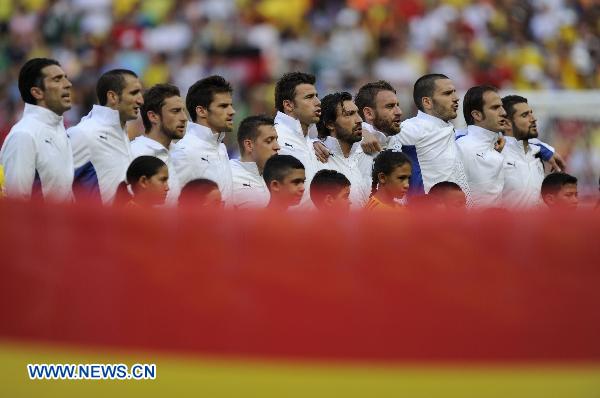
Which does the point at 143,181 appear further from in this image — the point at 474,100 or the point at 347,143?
the point at 474,100

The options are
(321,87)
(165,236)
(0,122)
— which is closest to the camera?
(165,236)

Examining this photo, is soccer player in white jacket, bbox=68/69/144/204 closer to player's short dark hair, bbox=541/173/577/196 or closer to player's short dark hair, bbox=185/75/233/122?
player's short dark hair, bbox=185/75/233/122

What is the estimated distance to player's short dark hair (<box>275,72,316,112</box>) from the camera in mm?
9047

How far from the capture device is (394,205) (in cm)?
791

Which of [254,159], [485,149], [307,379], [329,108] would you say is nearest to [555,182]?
[485,149]

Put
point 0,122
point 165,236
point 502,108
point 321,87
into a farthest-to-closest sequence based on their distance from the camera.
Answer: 1. point 321,87
2. point 0,122
3. point 502,108
4. point 165,236

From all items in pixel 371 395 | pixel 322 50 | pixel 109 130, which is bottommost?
pixel 371 395

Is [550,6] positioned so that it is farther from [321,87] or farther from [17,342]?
[17,342]

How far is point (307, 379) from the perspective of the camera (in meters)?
5.29

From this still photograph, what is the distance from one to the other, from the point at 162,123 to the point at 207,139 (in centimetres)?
36

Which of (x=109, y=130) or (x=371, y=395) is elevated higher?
(x=109, y=130)

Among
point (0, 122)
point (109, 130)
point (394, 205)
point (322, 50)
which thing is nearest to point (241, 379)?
point (394, 205)

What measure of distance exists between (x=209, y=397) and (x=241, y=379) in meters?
0.18

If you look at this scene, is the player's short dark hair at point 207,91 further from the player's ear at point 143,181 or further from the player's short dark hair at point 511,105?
the player's short dark hair at point 511,105
